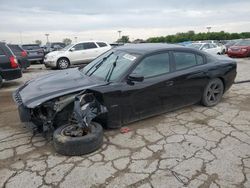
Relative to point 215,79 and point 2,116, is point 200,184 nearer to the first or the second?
point 215,79

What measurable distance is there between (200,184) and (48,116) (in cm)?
234

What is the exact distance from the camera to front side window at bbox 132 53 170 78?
443 centimetres

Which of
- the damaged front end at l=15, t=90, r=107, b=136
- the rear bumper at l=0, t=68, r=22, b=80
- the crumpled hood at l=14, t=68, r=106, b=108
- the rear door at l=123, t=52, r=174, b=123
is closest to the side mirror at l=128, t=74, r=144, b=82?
the rear door at l=123, t=52, r=174, b=123

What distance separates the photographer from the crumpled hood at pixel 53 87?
3.79m

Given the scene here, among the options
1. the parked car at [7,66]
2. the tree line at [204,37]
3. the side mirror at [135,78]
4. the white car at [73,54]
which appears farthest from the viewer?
the tree line at [204,37]

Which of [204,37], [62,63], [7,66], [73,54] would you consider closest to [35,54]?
[62,63]

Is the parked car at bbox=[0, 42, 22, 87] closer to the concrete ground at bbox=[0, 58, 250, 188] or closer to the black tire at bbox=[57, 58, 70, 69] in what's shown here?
the concrete ground at bbox=[0, 58, 250, 188]

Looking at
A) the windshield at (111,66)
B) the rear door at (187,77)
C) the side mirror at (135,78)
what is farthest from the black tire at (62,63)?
the side mirror at (135,78)

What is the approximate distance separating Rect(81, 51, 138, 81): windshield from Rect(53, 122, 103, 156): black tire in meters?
1.12

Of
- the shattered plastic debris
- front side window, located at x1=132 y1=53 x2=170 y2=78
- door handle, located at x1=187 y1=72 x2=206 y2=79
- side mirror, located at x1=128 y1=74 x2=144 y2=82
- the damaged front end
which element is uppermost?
front side window, located at x1=132 y1=53 x2=170 y2=78

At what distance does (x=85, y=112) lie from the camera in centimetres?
369

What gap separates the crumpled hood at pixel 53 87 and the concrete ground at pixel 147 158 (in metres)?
0.68

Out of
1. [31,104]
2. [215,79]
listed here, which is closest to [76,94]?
[31,104]

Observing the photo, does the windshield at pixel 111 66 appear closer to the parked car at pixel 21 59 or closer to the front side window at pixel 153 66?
the front side window at pixel 153 66
